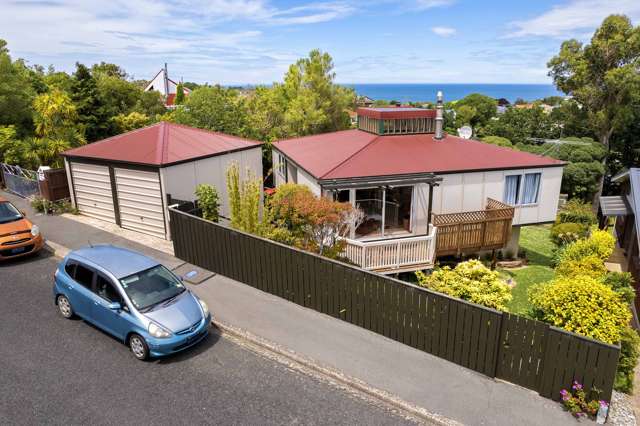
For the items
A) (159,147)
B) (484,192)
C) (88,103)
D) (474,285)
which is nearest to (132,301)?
(474,285)

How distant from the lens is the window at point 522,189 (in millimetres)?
18109

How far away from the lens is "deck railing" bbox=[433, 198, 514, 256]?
53.6 ft

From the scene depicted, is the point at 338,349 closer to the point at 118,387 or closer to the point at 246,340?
the point at 246,340

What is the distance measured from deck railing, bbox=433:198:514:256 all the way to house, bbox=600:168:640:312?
4.23 metres

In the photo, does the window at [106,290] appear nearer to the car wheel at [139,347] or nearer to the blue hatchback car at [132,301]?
the blue hatchback car at [132,301]

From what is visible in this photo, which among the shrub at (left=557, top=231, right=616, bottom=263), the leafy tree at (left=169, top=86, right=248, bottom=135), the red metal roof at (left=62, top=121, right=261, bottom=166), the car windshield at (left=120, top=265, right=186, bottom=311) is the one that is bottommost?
the shrub at (left=557, top=231, right=616, bottom=263)

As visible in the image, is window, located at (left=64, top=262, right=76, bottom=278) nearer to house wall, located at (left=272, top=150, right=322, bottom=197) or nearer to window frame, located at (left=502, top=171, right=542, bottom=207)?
house wall, located at (left=272, top=150, right=322, bottom=197)

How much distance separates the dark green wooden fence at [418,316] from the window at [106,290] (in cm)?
390

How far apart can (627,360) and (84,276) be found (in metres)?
11.8

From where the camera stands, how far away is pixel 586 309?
898cm

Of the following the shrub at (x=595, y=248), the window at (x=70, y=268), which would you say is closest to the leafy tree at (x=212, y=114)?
the window at (x=70, y=268)

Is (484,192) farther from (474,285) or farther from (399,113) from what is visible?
(474,285)

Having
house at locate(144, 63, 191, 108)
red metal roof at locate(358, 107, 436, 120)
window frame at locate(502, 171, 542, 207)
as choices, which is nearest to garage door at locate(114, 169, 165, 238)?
red metal roof at locate(358, 107, 436, 120)

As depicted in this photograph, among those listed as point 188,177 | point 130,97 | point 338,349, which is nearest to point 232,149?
point 188,177
